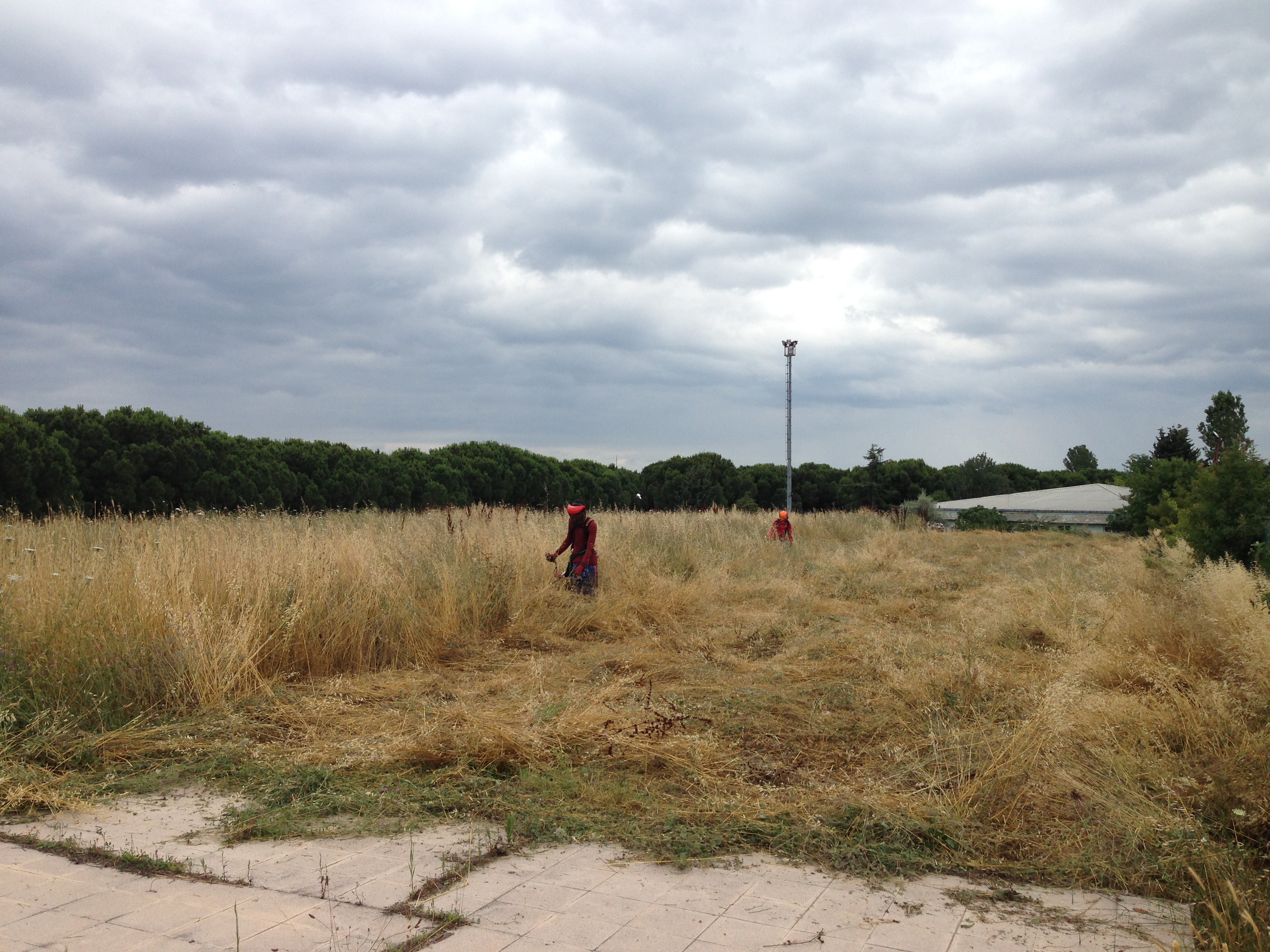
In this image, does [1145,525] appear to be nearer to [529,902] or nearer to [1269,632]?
[1269,632]

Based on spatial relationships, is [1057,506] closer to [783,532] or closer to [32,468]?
[783,532]

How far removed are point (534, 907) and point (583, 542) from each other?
7.88 meters

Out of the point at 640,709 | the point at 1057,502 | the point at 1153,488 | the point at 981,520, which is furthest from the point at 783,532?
the point at 1057,502

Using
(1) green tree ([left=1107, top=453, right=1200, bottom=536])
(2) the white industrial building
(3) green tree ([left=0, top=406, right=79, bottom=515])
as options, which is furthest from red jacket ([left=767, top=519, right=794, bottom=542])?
(2) the white industrial building

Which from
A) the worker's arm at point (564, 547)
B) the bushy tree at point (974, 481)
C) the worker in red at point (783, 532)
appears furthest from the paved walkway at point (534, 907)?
the bushy tree at point (974, 481)

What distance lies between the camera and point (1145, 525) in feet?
71.8

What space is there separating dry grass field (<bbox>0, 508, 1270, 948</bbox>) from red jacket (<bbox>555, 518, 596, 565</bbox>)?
63 cm

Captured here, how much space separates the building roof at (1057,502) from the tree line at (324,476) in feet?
10.7

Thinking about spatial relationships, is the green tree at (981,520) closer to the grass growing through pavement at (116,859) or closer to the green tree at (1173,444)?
the green tree at (1173,444)

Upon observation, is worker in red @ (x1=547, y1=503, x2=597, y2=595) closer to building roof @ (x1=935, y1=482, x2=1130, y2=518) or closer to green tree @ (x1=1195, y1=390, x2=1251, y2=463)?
green tree @ (x1=1195, y1=390, x2=1251, y2=463)

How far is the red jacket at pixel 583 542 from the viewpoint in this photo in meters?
10.9

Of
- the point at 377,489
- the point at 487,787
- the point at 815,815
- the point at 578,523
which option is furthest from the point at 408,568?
the point at 377,489

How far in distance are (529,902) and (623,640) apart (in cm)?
606

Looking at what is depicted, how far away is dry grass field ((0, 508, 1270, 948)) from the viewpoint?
379 cm
